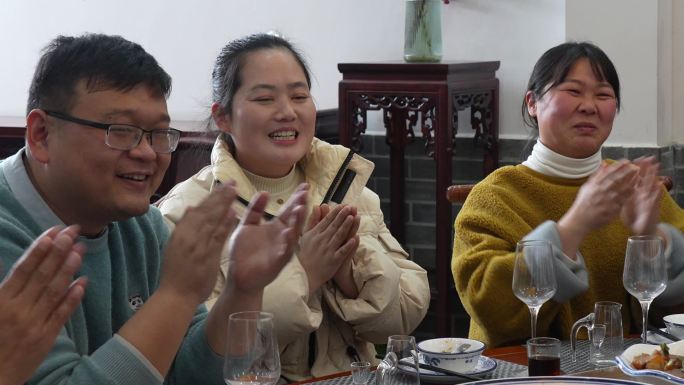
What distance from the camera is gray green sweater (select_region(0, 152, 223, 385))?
1541 millimetres

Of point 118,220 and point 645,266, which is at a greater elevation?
point 118,220

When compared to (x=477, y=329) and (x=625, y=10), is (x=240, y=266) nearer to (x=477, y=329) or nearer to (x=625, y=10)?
(x=477, y=329)

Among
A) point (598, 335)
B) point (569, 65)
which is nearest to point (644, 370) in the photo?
point (598, 335)

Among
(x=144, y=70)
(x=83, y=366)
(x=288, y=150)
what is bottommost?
(x=83, y=366)

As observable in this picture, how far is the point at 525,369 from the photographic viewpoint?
183 centimetres

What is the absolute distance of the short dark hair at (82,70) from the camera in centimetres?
167

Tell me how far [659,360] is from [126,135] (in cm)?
91

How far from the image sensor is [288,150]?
241cm

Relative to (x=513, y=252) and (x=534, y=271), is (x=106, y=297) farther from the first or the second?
(x=513, y=252)

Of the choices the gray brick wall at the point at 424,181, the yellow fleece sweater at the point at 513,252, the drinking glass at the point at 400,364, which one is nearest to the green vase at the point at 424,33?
the gray brick wall at the point at 424,181

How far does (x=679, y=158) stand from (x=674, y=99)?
0.20 meters

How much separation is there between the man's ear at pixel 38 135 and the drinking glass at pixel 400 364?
61 centimetres

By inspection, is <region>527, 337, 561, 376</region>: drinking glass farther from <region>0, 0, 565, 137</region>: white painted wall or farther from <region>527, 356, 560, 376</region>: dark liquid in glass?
<region>0, 0, 565, 137</region>: white painted wall

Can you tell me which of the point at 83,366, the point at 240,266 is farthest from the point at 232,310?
the point at 83,366
